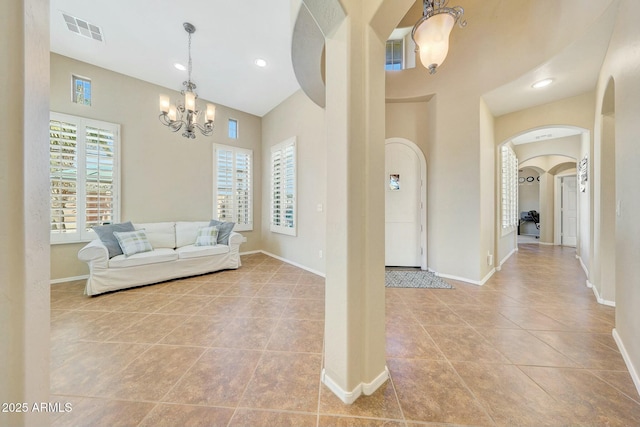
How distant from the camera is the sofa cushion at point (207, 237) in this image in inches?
156

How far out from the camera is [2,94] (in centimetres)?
52

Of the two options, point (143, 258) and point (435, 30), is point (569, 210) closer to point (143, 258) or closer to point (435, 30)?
point (435, 30)

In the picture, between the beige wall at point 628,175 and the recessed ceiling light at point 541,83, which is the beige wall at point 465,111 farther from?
the beige wall at point 628,175

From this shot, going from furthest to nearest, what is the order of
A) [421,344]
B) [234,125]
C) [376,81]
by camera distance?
1. [234,125]
2. [421,344]
3. [376,81]

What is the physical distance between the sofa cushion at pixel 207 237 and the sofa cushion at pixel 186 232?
0.11 m

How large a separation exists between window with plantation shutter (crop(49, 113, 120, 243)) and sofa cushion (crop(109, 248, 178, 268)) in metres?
1.02

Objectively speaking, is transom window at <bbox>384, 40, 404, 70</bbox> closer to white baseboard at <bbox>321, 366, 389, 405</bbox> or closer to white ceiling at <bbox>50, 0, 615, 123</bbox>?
white ceiling at <bbox>50, 0, 615, 123</bbox>

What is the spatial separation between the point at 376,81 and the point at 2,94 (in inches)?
58.7

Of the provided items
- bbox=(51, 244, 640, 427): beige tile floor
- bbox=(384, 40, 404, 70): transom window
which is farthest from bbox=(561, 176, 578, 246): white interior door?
bbox=(384, 40, 404, 70): transom window

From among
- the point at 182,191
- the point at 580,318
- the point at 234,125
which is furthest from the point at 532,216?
the point at 182,191

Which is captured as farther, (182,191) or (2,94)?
(182,191)

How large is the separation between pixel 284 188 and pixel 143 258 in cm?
263

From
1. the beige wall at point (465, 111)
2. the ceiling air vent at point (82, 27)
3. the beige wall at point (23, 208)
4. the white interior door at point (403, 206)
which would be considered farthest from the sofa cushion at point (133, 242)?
the beige wall at point (465, 111)

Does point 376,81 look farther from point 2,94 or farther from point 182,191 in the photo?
point 182,191
